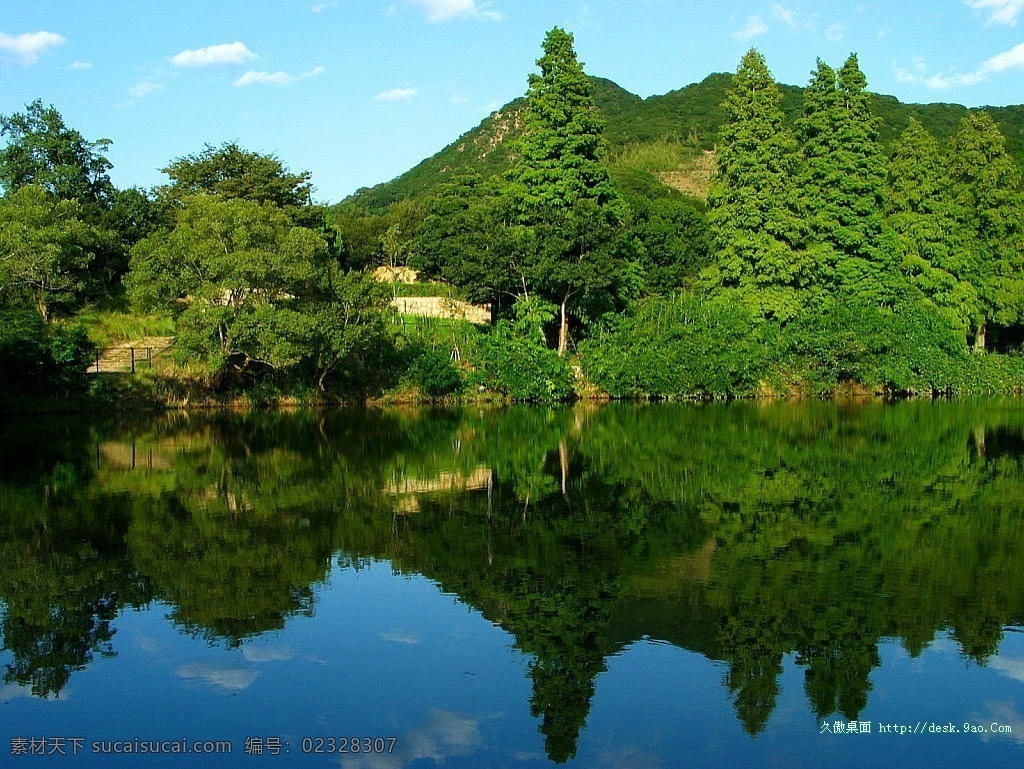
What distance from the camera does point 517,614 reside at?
891 centimetres

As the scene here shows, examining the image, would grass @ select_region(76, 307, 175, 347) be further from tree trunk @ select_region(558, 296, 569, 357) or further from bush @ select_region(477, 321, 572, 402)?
tree trunk @ select_region(558, 296, 569, 357)

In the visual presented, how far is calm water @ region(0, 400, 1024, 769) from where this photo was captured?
6.59 meters

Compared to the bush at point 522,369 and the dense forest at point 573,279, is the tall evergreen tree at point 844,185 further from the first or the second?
the bush at point 522,369

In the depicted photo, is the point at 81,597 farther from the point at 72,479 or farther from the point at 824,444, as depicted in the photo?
the point at 824,444

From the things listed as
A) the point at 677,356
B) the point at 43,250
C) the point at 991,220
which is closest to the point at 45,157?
the point at 43,250

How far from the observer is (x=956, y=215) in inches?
1578

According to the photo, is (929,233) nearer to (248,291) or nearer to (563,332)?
(563,332)

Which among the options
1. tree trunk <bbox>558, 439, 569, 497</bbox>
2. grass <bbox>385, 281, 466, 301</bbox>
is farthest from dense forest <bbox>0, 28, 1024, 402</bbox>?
tree trunk <bbox>558, 439, 569, 497</bbox>

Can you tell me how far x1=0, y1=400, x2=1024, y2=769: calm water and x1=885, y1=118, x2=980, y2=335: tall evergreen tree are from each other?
24065 millimetres

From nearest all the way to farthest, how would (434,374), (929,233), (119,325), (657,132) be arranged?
(434,374) → (119,325) → (929,233) → (657,132)

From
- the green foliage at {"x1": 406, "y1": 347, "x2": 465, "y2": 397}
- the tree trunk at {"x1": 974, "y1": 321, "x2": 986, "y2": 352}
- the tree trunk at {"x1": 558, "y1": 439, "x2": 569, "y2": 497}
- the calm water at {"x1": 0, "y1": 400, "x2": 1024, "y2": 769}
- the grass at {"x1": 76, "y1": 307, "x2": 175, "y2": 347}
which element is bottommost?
the calm water at {"x1": 0, "y1": 400, "x2": 1024, "y2": 769}

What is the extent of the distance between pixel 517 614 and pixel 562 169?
2989 centimetres

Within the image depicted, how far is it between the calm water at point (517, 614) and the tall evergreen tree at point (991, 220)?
25.8m

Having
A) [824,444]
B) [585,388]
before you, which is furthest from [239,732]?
[585,388]
